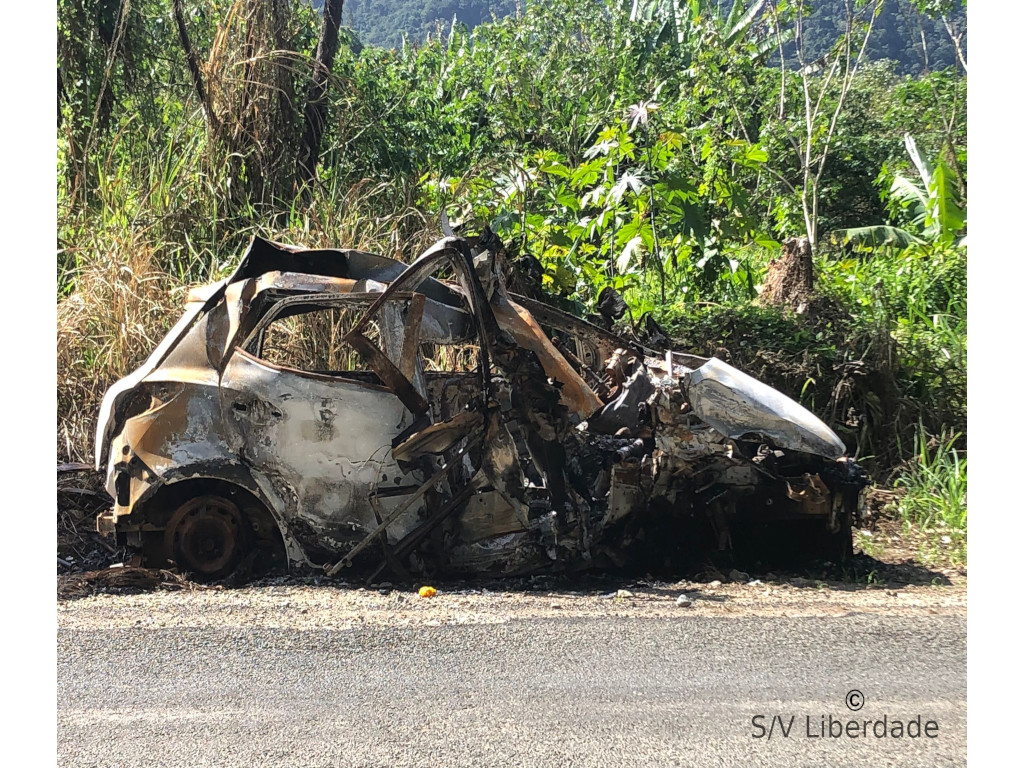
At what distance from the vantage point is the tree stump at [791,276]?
9.87 m

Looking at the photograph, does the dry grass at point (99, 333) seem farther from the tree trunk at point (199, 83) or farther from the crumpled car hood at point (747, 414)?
the crumpled car hood at point (747, 414)

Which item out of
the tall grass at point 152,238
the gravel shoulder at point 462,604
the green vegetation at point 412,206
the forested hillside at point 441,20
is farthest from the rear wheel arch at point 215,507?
the forested hillside at point 441,20

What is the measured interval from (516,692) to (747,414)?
88.9 inches

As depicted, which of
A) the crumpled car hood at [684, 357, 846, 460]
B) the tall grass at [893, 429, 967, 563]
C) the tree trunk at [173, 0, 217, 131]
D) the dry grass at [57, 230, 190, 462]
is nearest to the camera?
the crumpled car hood at [684, 357, 846, 460]

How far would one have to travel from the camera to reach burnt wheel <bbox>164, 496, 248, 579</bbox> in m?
5.40

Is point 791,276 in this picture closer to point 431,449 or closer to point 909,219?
point 431,449

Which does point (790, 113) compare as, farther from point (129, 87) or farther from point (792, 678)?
point (792, 678)

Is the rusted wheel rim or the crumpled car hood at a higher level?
the crumpled car hood

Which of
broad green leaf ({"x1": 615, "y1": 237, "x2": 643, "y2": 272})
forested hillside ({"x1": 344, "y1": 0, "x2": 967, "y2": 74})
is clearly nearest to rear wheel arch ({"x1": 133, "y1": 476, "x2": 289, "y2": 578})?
A: broad green leaf ({"x1": 615, "y1": 237, "x2": 643, "y2": 272})

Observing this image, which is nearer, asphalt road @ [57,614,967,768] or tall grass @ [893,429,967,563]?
asphalt road @ [57,614,967,768]

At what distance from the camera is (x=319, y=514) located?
17.5 ft

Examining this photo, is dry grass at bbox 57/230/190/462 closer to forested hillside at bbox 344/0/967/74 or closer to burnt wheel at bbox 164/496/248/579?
burnt wheel at bbox 164/496/248/579

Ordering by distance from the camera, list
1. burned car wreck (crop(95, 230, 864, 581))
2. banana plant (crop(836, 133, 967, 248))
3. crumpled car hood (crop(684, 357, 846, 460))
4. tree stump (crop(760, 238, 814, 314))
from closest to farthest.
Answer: burned car wreck (crop(95, 230, 864, 581)) < crumpled car hood (crop(684, 357, 846, 460)) < tree stump (crop(760, 238, 814, 314)) < banana plant (crop(836, 133, 967, 248))

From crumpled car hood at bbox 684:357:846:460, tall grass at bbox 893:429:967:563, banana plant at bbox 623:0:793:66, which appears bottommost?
tall grass at bbox 893:429:967:563
